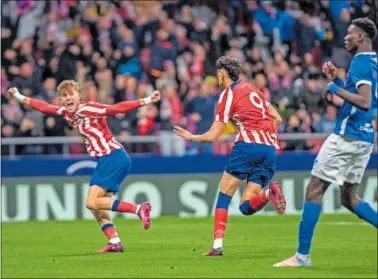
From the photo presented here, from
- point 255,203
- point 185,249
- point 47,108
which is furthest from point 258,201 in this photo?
point 47,108

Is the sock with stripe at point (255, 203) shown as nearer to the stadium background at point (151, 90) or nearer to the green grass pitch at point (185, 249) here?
the green grass pitch at point (185, 249)

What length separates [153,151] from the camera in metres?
21.2

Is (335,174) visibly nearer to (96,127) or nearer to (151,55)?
(96,127)

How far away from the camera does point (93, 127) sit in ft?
45.5

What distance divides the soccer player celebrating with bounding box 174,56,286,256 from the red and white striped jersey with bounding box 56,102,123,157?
1.66 metres

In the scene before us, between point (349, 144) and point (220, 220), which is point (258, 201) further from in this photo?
point (349, 144)

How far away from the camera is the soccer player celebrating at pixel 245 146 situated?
12711 millimetres

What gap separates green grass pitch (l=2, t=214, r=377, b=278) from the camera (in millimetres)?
10922

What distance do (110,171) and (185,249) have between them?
4.21 ft

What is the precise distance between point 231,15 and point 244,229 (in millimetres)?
8488

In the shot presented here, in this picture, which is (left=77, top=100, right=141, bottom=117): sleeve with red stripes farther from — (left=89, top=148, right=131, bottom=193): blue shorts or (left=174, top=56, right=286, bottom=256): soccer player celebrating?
(left=174, top=56, right=286, bottom=256): soccer player celebrating

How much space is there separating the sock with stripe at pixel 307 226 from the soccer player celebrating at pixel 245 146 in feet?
6.23

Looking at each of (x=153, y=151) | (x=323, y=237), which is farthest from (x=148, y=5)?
(x=323, y=237)

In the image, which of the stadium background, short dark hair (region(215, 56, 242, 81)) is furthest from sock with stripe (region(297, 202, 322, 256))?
the stadium background
